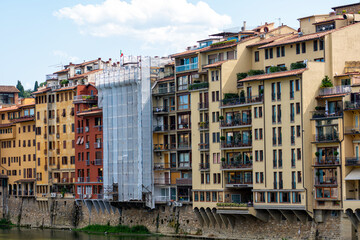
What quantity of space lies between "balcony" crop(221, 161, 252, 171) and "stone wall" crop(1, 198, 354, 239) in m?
5.27

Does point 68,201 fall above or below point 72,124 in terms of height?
below

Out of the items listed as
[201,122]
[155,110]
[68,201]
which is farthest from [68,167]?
[201,122]

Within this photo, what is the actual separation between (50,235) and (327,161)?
4474 cm

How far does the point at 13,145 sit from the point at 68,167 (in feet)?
61.8

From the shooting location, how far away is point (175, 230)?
103 metres

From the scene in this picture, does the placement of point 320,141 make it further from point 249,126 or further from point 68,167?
point 68,167

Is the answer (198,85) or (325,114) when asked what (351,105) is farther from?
(198,85)

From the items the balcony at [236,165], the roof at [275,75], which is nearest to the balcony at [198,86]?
the roof at [275,75]

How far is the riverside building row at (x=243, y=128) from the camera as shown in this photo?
84.5 metres

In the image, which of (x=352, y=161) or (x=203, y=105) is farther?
(x=203, y=105)

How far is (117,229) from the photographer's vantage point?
112 metres

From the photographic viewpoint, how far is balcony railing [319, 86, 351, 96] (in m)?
84.5

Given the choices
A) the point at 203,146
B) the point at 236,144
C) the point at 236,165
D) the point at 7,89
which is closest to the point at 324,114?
the point at 236,144

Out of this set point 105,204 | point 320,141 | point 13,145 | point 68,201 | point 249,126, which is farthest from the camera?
point 13,145
